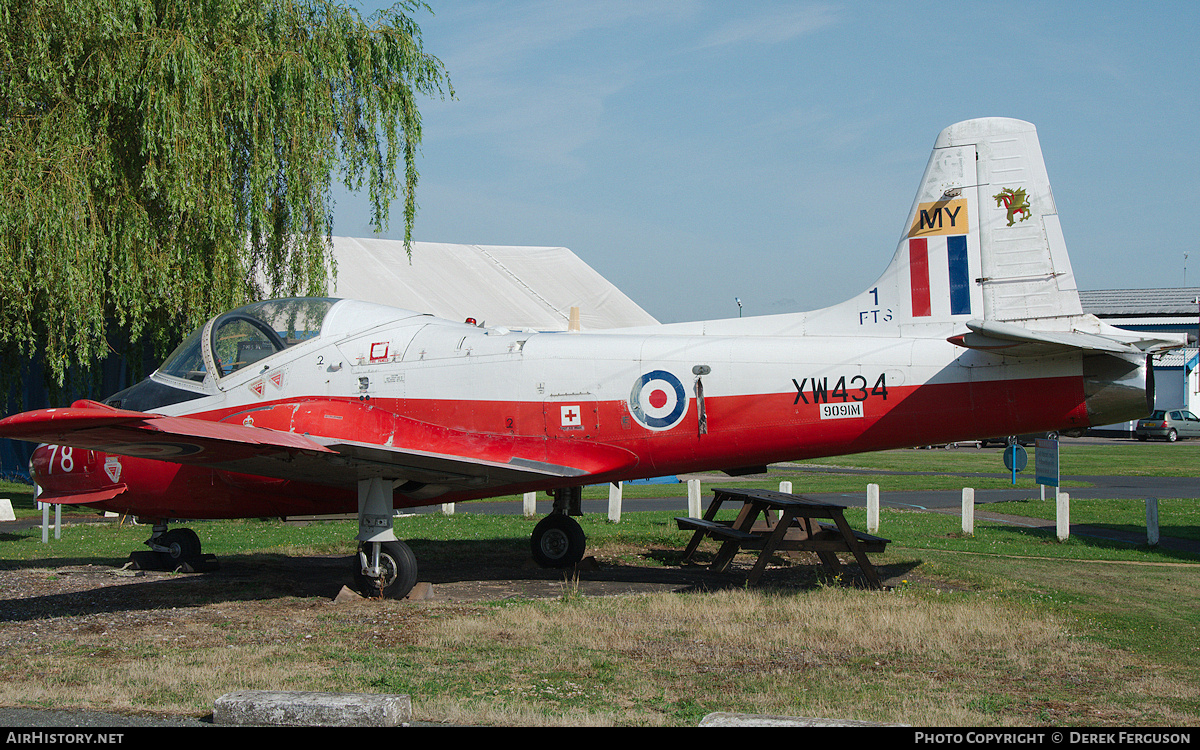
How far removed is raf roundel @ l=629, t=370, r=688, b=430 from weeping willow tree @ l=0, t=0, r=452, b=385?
11.7 m

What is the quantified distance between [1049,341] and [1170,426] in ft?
196

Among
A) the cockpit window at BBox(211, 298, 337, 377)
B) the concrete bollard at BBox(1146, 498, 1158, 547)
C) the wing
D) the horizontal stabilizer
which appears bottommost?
the concrete bollard at BBox(1146, 498, 1158, 547)

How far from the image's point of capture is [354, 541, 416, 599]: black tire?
1057 centimetres

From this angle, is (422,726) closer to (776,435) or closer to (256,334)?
(776,435)

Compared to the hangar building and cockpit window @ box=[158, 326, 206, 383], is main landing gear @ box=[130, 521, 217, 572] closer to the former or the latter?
cockpit window @ box=[158, 326, 206, 383]

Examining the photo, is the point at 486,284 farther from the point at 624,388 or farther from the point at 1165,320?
the point at 1165,320

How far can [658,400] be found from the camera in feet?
34.9

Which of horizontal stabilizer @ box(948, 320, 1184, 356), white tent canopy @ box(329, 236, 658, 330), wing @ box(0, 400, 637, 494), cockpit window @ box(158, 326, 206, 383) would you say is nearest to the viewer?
horizontal stabilizer @ box(948, 320, 1184, 356)

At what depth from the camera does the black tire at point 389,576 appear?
1057cm

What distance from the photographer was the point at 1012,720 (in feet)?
19.0

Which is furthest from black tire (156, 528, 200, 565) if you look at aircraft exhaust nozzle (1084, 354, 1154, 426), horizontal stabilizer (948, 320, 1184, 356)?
aircraft exhaust nozzle (1084, 354, 1154, 426)
